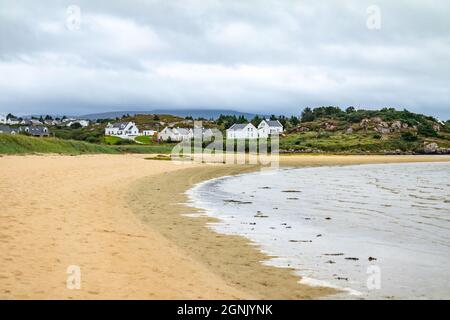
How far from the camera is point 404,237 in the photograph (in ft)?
47.8

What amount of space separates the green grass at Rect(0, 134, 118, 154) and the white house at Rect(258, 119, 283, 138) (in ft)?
284

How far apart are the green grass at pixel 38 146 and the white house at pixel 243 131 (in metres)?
77.6

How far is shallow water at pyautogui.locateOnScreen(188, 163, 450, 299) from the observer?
970 centimetres

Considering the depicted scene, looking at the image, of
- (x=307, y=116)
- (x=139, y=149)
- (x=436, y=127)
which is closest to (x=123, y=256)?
(x=139, y=149)

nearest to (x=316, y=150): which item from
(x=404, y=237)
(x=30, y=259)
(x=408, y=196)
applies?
(x=408, y=196)

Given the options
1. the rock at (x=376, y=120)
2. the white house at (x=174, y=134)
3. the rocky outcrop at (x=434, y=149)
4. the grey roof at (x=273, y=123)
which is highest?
the rock at (x=376, y=120)

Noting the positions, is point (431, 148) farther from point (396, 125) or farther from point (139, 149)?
point (139, 149)

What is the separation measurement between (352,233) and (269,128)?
140 metres

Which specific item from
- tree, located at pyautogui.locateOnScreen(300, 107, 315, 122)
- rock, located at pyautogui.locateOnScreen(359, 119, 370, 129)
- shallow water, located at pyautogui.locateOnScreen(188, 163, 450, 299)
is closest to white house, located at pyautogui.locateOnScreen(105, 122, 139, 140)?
tree, located at pyautogui.locateOnScreen(300, 107, 315, 122)

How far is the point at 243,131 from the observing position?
145 m

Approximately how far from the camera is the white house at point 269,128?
497ft

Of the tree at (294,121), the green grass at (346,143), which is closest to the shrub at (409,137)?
the green grass at (346,143)

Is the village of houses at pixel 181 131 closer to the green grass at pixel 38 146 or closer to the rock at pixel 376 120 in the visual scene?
the rock at pixel 376 120
